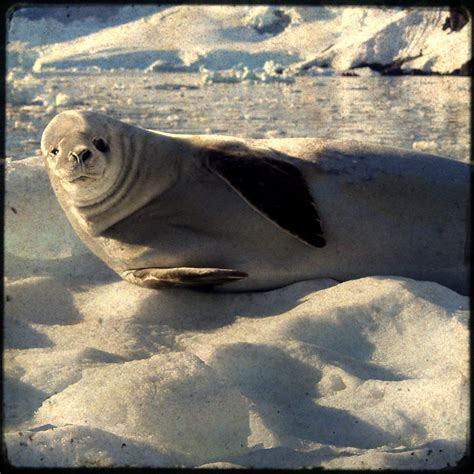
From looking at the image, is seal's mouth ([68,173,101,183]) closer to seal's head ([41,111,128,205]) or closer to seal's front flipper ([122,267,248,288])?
seal's head ([41,111,128,205])

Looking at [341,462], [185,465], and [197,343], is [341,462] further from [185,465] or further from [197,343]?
[197,343]

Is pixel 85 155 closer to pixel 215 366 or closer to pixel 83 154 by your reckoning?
pixel 83 154

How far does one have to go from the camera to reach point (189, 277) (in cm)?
317

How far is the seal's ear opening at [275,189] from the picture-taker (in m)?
3.28

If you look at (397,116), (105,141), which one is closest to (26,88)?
(397,116)

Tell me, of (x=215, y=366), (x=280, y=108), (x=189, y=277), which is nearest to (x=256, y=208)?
(x=189, y=277)

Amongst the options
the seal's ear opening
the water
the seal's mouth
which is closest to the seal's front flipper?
the seal's ear opening

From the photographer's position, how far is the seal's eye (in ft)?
11.2

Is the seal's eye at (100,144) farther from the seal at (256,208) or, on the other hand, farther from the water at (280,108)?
the water at (280,108)

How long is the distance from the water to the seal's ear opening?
69.8 inches

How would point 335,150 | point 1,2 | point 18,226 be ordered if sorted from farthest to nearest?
point 18,226
point 335,150
point 1,2

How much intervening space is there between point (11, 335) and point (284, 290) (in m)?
1.16

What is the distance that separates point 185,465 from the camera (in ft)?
5.88

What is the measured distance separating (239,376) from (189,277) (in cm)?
88
